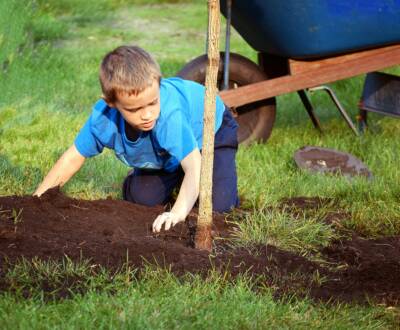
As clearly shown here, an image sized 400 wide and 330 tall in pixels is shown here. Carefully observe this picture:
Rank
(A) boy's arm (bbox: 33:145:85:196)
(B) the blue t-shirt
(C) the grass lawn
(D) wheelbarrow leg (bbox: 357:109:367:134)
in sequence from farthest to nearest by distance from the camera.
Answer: (D) wheelbarrow leg (bbox: 357:109:367:134), (A) boy's arm (bbox: 33:145:85:196), (B) the blue t-shirt, (C) the grass lawn

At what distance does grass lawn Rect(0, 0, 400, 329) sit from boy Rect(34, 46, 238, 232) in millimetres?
263

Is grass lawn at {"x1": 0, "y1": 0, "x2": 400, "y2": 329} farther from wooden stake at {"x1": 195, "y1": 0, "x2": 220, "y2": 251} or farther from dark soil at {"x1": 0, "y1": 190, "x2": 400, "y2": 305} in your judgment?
wooden stake at {"x1": 195, "y1": 0, "x2": 220, "y2": 251}

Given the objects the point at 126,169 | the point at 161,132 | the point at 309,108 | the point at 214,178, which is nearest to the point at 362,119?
the point at 309,108

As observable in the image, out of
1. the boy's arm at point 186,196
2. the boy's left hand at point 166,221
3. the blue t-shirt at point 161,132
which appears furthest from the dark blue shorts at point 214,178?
the boy's left hand at point 166,221

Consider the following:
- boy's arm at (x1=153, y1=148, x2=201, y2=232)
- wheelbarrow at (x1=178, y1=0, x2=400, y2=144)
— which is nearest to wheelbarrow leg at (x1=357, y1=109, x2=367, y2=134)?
wheelbarrow at (x1=178, y1=0, x2=400, y2=144)

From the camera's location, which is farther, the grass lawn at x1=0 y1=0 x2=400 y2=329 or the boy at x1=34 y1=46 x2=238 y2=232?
the boy at x1=34 y1=46 x2=238 y2=232

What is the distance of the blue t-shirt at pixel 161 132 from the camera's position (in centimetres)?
414

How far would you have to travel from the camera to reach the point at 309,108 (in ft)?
21.1

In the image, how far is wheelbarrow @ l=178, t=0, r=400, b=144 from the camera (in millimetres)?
5789

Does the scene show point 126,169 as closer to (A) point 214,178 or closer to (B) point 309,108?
(A) point 214,178

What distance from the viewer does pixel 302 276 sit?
3.58 m

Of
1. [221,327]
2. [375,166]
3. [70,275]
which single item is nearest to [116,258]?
[70,275]

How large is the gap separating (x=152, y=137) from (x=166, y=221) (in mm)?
464

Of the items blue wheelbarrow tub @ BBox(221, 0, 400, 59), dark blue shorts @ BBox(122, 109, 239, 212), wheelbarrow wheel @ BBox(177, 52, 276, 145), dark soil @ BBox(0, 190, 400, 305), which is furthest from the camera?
wheelbarrow wheel @ BBox(177, 52, 276, 145)
